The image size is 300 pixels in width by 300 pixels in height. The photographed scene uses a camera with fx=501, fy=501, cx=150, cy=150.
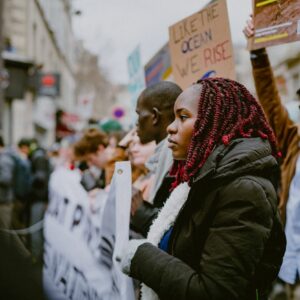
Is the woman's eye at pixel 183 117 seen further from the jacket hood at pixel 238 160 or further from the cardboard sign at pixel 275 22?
the cardboard sign at pixel 275 22

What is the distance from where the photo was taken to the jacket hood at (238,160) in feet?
5.46

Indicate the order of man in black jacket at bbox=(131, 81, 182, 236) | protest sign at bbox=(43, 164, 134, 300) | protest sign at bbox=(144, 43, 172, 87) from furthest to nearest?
1. protest sign at bbox=(144, 43, 172, 87)
2. protest sign at bbox=(43, 164, 134, 300)
3. man in black jacket at bbox=(131, 81, 182, 236)

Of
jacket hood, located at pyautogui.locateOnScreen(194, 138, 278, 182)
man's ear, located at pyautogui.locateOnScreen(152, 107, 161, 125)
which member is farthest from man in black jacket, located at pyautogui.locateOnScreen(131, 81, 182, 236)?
jacket hood, located at pyautogui.locateOnScreen(194, 138, 278, 182)

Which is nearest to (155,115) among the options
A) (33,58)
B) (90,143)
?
(90,143)

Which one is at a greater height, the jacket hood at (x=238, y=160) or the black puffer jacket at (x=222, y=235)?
the jacket hood at (x=238, y=160)

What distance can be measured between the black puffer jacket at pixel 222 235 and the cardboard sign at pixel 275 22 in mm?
812

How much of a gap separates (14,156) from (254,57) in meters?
5.97

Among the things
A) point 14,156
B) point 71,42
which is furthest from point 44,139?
point 14,156

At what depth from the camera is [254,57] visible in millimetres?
2822

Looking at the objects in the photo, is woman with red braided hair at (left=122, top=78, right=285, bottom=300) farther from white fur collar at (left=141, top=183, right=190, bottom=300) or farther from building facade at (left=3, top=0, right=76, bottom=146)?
building facade at (left=3, top=0, right=76, bottom=146)

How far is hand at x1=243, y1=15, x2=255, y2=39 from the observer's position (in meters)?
2.60

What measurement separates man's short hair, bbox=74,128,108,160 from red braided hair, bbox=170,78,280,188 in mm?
2810

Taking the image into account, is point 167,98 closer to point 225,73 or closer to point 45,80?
point 225,73

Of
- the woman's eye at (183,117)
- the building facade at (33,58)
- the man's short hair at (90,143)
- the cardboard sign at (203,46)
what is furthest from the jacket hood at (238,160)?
the building facade at (33,58)
